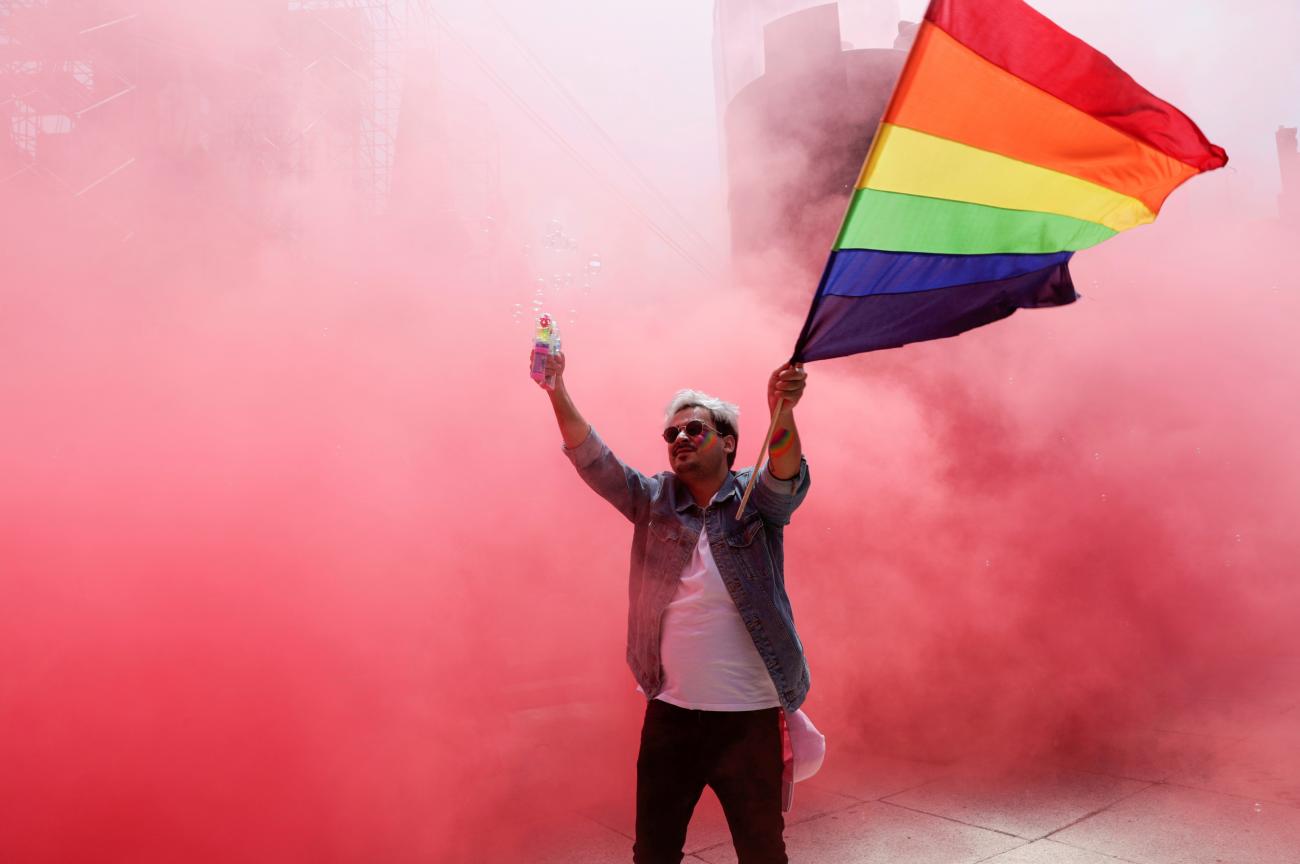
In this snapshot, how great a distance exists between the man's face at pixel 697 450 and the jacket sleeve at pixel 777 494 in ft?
0.42

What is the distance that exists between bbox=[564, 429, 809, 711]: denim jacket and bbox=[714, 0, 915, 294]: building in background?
176 inches

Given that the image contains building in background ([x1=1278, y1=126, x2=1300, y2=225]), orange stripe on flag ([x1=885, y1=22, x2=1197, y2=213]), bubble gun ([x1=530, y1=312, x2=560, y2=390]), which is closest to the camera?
orange stripe on flag ([x1=885, y1=22, x2=1197, y2=213])

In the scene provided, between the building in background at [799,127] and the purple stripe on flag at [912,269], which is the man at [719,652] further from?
the building in background at [799,127]

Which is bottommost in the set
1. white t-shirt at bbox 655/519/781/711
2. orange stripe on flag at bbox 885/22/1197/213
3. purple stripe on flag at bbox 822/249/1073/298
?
white t-shirt at bbox 655/519/781/711

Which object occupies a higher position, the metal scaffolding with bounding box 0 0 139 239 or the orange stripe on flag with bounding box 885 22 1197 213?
the metal scaffolding with bounding box 0 0 139 239

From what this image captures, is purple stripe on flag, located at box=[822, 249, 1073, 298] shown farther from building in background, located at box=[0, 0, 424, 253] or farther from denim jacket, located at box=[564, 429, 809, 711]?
building in background, located at box=[0, 0, 424, 253]

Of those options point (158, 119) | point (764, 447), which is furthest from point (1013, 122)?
point (158, 119)

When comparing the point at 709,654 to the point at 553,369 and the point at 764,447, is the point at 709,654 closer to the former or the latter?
the point at 764,447

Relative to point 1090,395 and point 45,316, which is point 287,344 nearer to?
point 45,316

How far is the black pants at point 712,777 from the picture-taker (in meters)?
1.67

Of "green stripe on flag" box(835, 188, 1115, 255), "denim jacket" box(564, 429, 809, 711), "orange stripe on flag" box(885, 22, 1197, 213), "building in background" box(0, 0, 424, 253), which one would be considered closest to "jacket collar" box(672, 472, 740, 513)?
"denim jacket" box(564, 429, 809, 711)

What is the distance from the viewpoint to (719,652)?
173 centimetres

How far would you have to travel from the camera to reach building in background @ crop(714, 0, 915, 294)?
6590 mm

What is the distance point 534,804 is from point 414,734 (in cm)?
52
